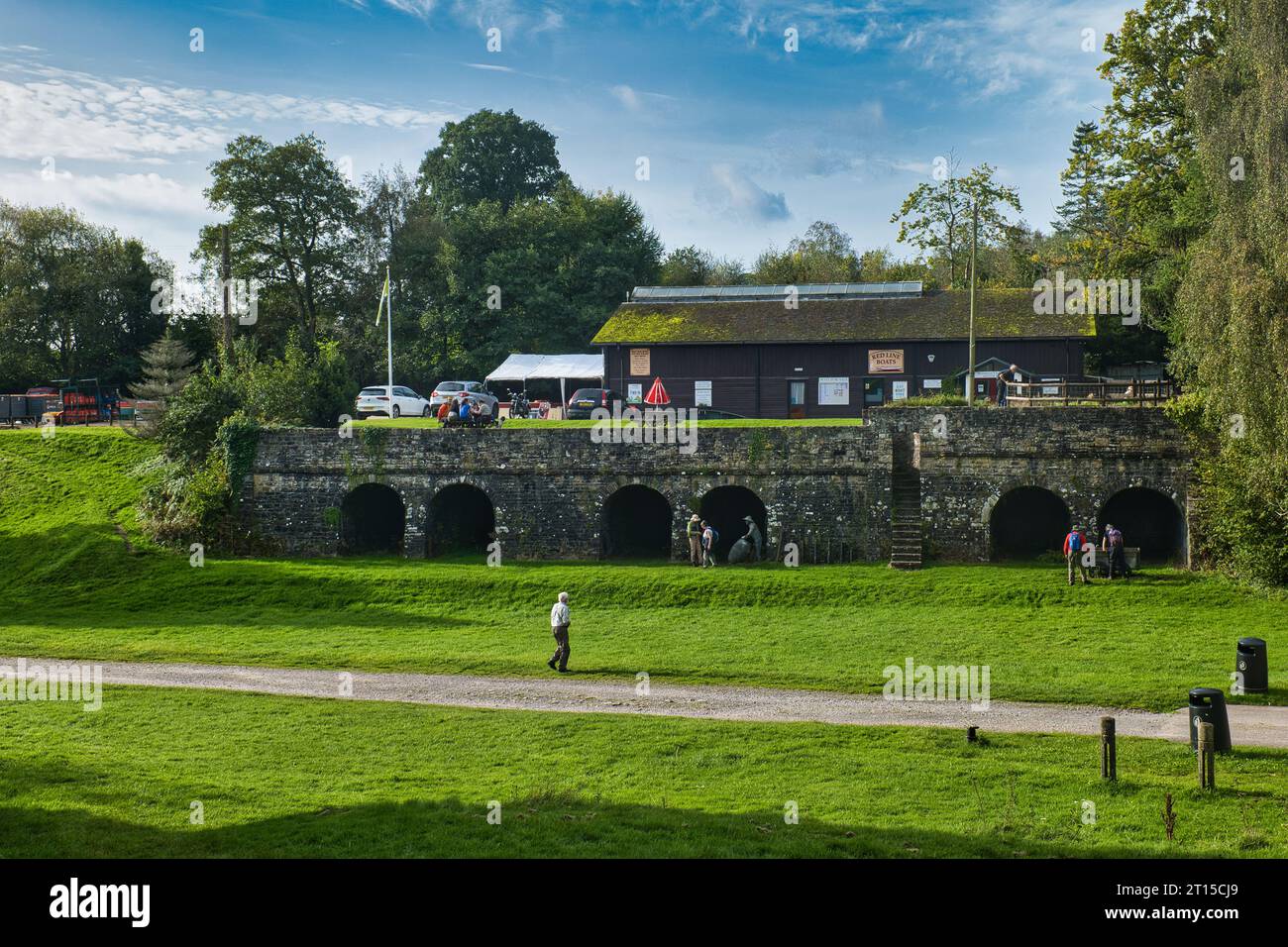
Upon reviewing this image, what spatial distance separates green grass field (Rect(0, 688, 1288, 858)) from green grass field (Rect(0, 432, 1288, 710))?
413 centimetres

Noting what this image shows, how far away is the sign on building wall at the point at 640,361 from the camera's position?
4700 cm

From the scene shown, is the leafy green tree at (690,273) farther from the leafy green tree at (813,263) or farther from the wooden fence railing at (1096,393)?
the wooden fence railing at (1096,393)

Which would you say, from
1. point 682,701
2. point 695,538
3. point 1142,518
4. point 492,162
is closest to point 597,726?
point 682,701

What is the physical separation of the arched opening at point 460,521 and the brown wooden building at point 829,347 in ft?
37.3

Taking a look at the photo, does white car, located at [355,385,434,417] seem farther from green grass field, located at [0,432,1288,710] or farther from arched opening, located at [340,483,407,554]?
green grass field, located at [0,432,1288,710]

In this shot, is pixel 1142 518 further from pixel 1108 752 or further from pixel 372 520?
pixel 372 520

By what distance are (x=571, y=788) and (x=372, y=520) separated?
24.6 metres

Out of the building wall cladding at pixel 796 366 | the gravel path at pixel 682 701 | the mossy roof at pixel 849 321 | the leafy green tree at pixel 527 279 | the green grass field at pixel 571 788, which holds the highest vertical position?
the leafy green tree at pixel 527 279

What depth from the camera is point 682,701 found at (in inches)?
811

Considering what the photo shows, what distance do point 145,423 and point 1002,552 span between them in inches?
1217

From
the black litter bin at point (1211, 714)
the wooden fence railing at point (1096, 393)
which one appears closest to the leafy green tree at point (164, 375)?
the wooden fence railing at point (1096, 393)

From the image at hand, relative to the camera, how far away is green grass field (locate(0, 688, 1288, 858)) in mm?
A: 12266

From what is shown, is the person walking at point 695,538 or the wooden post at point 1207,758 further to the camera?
the person walking at point 695,538

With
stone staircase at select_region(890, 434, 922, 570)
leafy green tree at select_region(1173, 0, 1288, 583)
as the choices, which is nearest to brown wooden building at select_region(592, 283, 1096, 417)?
stone staircase at select_region(890, 434, 922, 570)
